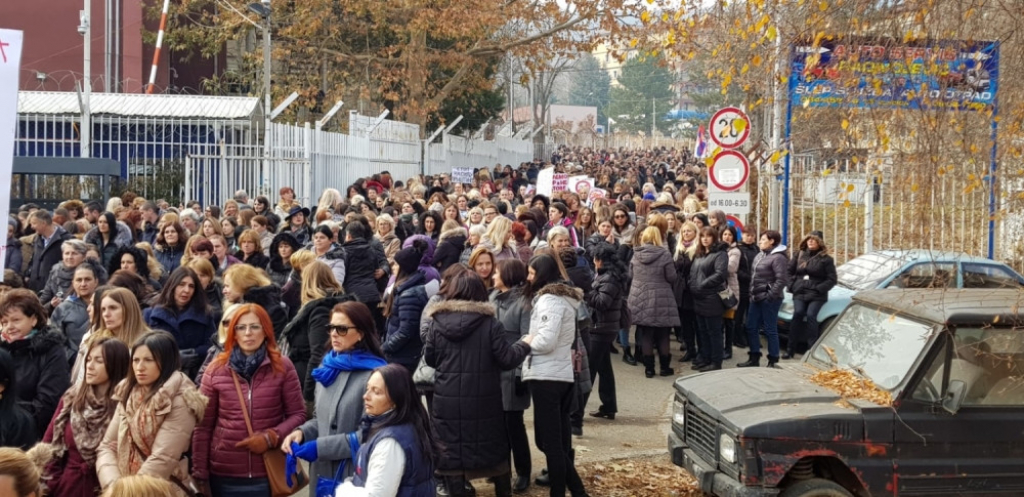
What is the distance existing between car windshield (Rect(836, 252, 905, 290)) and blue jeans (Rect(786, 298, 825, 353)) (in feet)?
3.19

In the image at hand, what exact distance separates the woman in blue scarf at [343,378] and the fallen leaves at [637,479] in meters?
3.00

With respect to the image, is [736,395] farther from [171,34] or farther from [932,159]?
[171,34]

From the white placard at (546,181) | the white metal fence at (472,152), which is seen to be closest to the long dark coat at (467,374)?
the white placard at (546,181)

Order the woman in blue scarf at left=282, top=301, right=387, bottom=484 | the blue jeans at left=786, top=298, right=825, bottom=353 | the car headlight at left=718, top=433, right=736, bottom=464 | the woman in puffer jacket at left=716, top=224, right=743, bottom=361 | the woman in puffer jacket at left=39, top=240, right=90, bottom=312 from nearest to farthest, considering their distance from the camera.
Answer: the woman in blue scarf at left=282, top=301, right=387, bottom=484, the car headlight at left=718, top=433, right=736, bottom=464, the woman in puffer jacket at left=39, top=240, right=90, bottom=312, the woman in puffer jacket at left=716, top=224, right=743, bottom=361, the blue jeans at left=786, top=298, right=825, bottom=353

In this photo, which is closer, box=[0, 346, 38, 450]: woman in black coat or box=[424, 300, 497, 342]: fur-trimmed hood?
box=[0, 346, 38, 450]: woman in black coat

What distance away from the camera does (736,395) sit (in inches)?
294

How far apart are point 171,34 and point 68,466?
2622 cm

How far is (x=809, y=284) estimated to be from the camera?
13617 millimetres

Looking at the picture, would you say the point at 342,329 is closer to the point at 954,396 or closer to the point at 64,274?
the point at 954,396

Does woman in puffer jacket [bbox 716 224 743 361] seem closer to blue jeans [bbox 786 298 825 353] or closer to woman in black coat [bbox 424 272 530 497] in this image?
blue jeans [bbox 786 298 825 353]

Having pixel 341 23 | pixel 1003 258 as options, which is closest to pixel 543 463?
pixel 1003 258

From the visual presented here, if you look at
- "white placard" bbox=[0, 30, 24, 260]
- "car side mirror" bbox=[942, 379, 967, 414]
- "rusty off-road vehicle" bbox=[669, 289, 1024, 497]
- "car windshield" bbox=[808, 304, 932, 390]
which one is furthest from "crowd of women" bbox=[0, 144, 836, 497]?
"car side mirror" bbox=[942, 379, 967, 414]

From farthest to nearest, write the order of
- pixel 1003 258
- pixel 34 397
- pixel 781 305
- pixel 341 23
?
pixel 341 23
pixel 1003 258
pixel 781 305
pixel 34 397

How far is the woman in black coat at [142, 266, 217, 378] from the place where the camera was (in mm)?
7598
